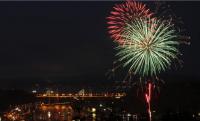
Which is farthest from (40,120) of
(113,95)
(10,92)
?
(10,92)

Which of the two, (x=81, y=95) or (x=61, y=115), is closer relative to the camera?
(x=61, y=115)

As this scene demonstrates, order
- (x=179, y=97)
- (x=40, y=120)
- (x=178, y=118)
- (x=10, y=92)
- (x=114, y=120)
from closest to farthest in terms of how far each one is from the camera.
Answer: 1. (x=178, y=118)
2. (x=114, y=120)
3. (x=40, y=120)
4. (x=179, y=97)
5. (x=10, y=92)

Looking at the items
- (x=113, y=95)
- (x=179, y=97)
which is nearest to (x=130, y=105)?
(x=179, y=97)

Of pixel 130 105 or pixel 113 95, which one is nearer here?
pixel 130 105

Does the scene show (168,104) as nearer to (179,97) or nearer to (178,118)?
(179,97)

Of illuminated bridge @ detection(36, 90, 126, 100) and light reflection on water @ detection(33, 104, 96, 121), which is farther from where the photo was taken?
illuminated bridge @ detection(36, 90, 126, 100)

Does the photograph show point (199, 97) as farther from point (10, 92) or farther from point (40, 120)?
point (10, 92)

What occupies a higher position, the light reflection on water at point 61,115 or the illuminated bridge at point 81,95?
the illuminated bridge at point 81,95

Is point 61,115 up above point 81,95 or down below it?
below

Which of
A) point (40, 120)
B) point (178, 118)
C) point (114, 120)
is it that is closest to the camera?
point (178, 118)

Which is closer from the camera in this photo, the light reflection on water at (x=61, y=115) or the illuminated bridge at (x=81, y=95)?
the light reflection on water at (x=61, y=115)

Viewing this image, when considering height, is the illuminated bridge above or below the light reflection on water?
above
